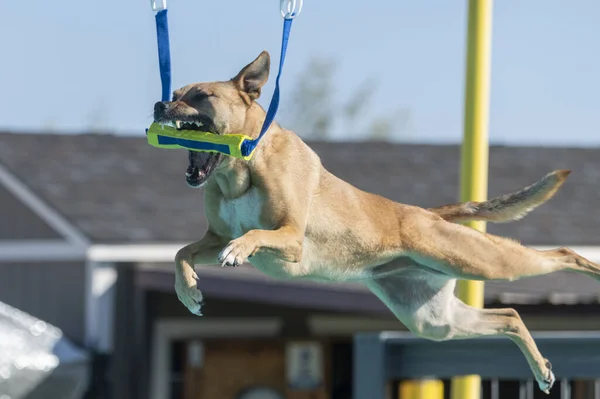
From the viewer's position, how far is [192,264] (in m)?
4.61

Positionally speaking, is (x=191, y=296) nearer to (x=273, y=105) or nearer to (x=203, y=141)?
(x=203, y=141)

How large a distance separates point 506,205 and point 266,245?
5.09 feet

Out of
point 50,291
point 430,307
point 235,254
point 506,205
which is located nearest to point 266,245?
point 235,254

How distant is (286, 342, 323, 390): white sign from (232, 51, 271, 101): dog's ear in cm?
1149

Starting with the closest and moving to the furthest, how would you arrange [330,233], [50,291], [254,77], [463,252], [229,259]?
[229,259] → [254,77] → [330,233] → [463,252] → [50,291]

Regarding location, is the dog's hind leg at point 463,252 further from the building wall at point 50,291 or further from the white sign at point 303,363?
the white sign at point 303,363

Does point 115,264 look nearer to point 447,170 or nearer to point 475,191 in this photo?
point 447,170

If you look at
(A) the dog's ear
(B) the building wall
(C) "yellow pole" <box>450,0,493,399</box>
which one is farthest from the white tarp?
(A) the dog's ear

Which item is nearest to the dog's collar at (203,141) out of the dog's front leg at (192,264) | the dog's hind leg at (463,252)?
the dog's front leg at (192,264)

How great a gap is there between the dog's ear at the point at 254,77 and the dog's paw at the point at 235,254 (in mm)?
734

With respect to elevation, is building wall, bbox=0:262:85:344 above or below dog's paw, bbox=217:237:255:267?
below

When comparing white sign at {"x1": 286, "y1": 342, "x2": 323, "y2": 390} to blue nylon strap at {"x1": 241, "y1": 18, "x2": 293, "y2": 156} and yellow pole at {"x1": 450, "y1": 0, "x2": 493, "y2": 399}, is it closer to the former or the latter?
yellow pole at {"x1": 450, "y1": 0, "x2": 493, "y2": 399}

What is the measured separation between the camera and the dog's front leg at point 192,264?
4.49 m

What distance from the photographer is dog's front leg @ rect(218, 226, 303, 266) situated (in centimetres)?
403
